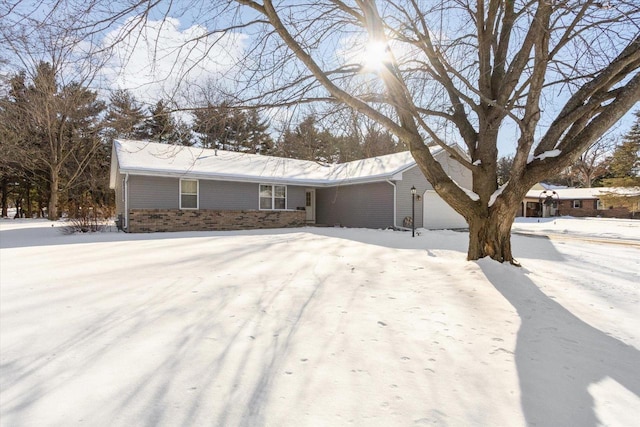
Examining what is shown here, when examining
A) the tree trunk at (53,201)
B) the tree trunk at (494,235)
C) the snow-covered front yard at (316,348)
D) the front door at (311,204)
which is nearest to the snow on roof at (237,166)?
the front door at (311,204)

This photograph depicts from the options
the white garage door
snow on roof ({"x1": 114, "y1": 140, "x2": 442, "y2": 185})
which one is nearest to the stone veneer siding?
snow on roof ({"x1": 114, "y1": 140, "x2": 442, "y2": 185})

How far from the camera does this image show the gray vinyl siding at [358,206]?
47.9 feet

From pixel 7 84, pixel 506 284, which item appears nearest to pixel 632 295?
pixel 506 284

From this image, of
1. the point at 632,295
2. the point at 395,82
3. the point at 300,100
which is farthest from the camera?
the point at 300,100

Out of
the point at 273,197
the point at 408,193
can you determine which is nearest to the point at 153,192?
the point at 273,197

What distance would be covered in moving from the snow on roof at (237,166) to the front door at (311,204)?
1.16 metres

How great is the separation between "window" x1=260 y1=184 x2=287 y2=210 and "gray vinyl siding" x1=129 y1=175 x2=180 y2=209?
3605 mm

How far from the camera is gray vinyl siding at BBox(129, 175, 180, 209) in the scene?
12.4 metres

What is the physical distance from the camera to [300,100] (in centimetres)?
566

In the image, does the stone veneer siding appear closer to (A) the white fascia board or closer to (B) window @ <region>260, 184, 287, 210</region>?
(B) window @ <region>260, 184, 287, 210</region>

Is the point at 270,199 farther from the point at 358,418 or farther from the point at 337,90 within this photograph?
the point at 358,418

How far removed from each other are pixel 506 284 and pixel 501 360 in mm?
2146

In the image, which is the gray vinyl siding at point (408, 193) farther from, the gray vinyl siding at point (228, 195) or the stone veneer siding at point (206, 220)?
the gray vinyl siding at point (228, 195)

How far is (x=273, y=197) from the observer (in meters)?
15.5
